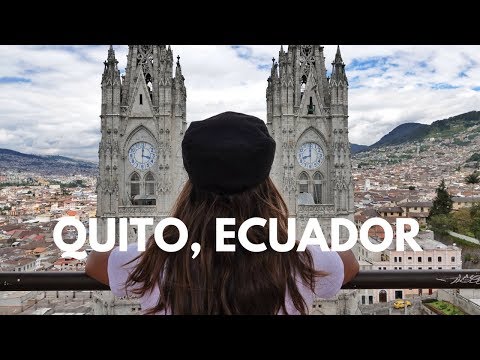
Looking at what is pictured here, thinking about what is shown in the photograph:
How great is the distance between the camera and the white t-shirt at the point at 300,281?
129cm

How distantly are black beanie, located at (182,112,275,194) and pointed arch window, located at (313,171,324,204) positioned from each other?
14.0m

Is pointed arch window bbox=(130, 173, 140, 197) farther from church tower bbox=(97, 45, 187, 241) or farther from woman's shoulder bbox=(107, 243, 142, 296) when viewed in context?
woman's shoulder bbox=(107, 243, 142, 296)

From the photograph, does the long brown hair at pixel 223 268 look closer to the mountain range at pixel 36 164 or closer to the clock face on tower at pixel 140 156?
the mountain range at pixel 36 164

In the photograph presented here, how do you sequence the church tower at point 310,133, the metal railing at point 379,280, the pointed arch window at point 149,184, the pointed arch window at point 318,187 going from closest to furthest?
the metal railing at point 379,280 < the church tower at point 310,133 < the pointed arch window at point 149,184 < the pointed arch window at point 318,187

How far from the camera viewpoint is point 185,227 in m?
1.26

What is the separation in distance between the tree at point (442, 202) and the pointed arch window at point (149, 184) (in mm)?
7951

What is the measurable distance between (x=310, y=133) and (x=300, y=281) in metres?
13.8

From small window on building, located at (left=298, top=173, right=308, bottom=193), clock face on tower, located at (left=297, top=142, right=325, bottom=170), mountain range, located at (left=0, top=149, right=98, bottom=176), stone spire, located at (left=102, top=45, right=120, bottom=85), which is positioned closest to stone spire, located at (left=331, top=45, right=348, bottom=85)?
clock face on tower, located at (left=297, top=142, right=325, bottom=170)

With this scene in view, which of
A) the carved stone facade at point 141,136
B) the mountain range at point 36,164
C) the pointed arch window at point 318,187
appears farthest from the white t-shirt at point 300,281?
the pointed arch window at point 318,187

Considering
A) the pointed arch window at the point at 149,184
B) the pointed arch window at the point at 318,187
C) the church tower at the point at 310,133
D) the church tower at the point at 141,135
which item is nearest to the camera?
the church tower at the point at 141,135

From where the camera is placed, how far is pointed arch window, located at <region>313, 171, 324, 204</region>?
49.5 ft

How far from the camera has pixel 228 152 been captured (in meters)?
1.20
